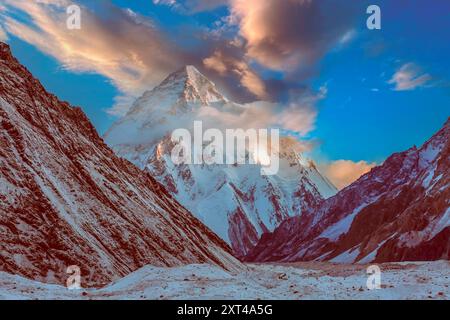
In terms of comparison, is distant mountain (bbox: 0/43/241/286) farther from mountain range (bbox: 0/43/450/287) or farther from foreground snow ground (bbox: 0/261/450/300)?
foreground snow ground (bbox: 0/261/450/300)

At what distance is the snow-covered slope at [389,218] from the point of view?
103750mm

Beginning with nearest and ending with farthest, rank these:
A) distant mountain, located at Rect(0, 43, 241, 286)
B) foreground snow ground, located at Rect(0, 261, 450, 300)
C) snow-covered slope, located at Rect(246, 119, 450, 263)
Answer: foreground snow ground, located at Rect(0, 261, 450, 300), distant mountain, located at Rect(0, 43, 241, 286), snow-covered slope, located at Rect(246, 119, 450, 263)

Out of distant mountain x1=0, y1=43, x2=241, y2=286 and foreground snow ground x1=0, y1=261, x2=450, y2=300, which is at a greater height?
distant mountain x1=0, y1=43, x2=241, y2=286

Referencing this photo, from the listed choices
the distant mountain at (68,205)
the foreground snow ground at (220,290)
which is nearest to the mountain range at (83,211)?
the distant mountain at (68,205)

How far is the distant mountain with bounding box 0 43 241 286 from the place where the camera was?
1670 inches

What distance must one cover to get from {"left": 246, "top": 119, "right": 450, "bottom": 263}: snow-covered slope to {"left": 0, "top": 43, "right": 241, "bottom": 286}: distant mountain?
45.0m

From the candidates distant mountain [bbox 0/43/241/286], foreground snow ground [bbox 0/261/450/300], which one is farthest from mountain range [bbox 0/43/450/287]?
foreground snow ground [bbox 0/261/450/300]

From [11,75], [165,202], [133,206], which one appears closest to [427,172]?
[165,202]

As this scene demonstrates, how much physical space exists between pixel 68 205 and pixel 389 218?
368 feet

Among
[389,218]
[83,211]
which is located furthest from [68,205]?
[389,218]

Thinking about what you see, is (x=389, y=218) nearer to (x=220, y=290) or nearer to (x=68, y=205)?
(x=68, y=205)

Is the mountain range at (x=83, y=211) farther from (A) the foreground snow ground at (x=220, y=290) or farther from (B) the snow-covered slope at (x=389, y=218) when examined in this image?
(A) the foreground snow ground at (x=220, y=290)
